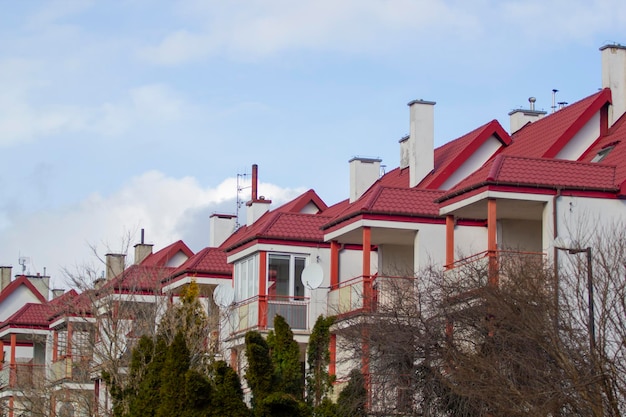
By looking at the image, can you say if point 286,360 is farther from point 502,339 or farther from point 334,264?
point 334,264

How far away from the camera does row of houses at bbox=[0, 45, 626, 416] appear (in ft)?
107

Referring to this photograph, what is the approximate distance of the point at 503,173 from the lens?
32.6 m

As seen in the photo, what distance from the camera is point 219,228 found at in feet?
186

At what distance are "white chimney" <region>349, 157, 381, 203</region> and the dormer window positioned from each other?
11.0 m

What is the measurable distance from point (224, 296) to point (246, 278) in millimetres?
908

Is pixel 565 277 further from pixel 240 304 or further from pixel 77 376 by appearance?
pixel 77 376

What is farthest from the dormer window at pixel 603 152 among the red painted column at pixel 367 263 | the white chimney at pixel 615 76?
the red painted column at pixel 367 263

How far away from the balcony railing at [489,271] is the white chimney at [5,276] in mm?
47638

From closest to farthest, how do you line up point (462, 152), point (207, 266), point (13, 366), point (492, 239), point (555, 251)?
point (555, 251)
point (492, 239)
point (462, 152)
point (207, 266)
point (13, 366)

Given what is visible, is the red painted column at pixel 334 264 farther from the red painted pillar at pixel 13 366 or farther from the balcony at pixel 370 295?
the red painted pillar at pixel 13 366

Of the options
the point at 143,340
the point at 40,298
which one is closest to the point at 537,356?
the point at 143,340

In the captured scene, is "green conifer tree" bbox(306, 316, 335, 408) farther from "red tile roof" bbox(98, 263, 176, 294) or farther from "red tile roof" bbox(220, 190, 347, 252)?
"red tile roof" bbox(98, 263, 176, 294)

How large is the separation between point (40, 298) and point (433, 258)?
128 feet

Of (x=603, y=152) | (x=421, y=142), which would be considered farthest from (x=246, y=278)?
(x=603, y=152)
